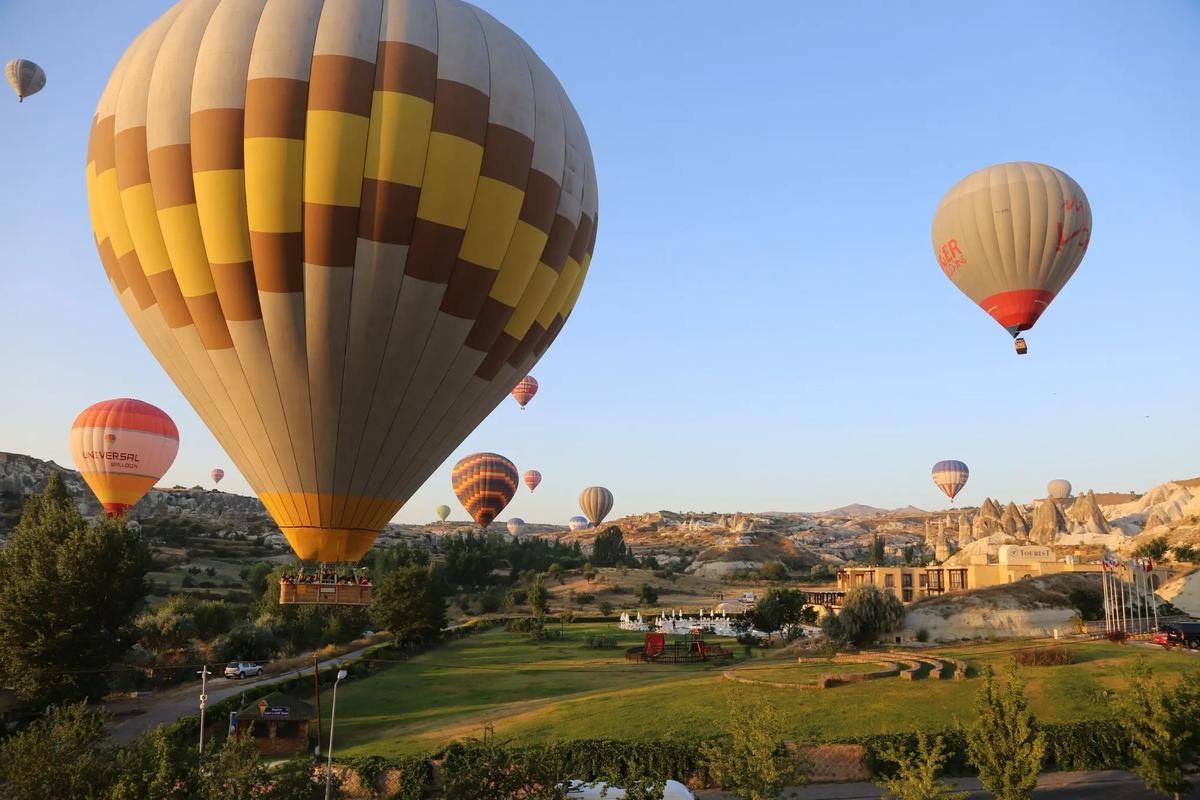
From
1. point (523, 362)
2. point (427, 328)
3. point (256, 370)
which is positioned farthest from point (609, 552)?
point (256, 370)

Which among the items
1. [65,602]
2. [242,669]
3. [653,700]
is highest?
[65,602]

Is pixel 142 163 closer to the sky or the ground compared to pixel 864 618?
closer to the sky

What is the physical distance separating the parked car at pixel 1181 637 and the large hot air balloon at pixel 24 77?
9427 cm

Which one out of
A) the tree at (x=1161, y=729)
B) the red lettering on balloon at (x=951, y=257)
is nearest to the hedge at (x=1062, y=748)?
the tree at (x=1161, y=729)

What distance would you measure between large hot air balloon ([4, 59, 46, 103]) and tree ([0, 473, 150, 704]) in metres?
44.3

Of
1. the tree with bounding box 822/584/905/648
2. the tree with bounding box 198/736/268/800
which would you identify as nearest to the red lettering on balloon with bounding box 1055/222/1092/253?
the tree with bounding box 822/584/905/648

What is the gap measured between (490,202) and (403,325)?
3878mm

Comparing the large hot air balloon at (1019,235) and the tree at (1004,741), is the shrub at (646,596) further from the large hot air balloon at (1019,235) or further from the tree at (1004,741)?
the tree at (1004,741)

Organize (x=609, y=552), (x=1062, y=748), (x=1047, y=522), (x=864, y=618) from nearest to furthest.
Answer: (x=1062, y=748), (x=864, y=618), (x=609, y=552), (x=1047, y=522)

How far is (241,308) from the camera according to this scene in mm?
Answer: 20719

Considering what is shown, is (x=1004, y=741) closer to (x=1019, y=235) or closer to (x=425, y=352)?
(x=425, y=352)

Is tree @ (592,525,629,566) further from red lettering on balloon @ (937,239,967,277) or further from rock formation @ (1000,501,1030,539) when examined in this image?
red lettering on balloon @ (937,239,967,277)

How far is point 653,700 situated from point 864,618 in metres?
22.2

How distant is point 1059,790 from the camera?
26250mm
